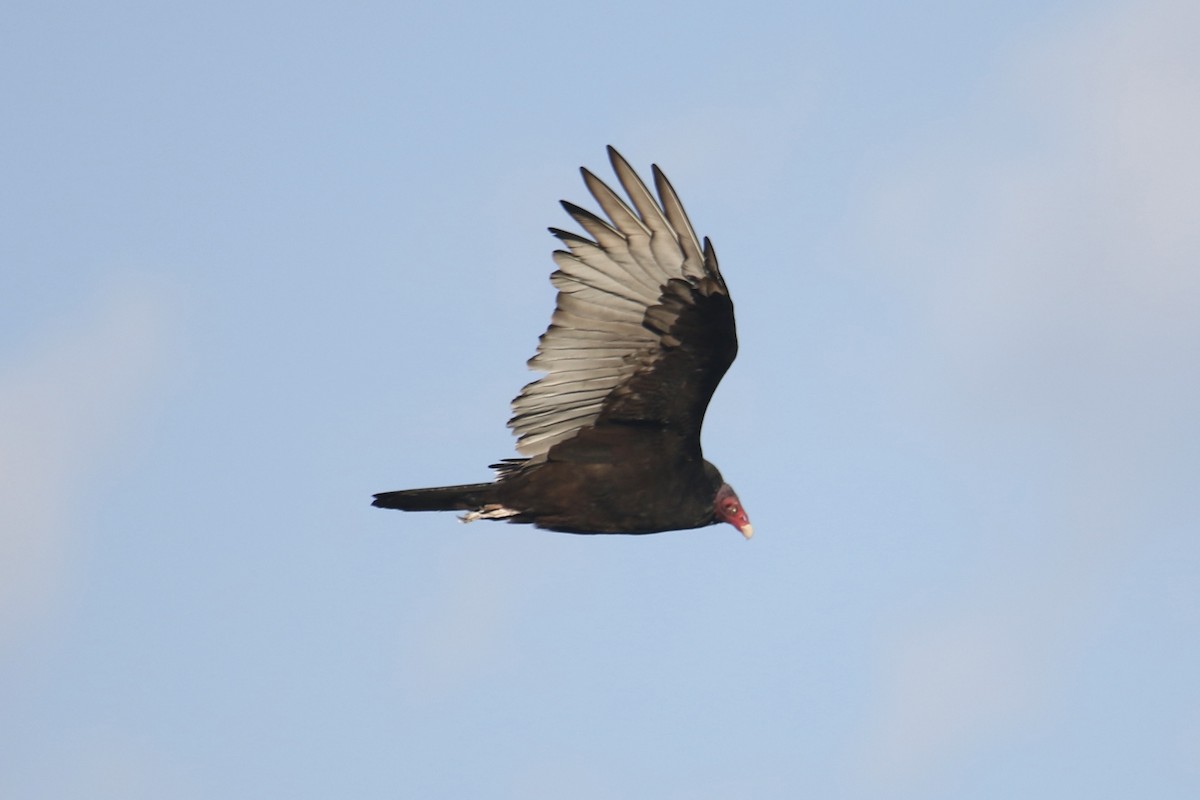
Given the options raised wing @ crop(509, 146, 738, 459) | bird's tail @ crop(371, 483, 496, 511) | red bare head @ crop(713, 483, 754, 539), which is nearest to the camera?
raised wing @ crop(509, 146, 738, 459)

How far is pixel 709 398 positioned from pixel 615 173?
4.45ft

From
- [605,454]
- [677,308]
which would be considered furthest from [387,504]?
[677,308]

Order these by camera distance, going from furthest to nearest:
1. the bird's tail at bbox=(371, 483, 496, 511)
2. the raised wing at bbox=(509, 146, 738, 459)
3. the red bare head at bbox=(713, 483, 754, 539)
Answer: the red bare head at bbox=(713, 483, 754, 539), the bird's tail at bbox=(371, 483, 496, 511), the raised wing at bbox=(509, 146, 738, 459)

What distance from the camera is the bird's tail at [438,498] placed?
1188cm

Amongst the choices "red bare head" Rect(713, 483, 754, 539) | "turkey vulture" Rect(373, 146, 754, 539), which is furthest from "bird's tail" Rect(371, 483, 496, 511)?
"red bare head" Rect(713, 483, 754, 539)

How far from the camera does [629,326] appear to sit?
11625mm

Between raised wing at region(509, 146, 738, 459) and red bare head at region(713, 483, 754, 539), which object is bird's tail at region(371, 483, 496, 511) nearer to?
raised wing at region(509, 146, 738, 459)

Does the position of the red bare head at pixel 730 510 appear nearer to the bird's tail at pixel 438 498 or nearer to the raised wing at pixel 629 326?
the raised wing at pixel 629 326

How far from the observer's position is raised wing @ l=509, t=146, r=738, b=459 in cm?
1145

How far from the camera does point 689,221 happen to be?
11.5 metres

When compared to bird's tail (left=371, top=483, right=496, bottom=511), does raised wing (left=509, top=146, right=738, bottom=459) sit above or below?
above

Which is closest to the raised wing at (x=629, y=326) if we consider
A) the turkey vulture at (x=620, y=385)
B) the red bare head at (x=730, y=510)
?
the turkey vulture at (x=620, y=385)

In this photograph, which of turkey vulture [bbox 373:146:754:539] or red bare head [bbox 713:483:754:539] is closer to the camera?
turkey vulture [bbox 373:146:754:539]

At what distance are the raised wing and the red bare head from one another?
58 cm
